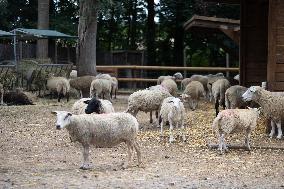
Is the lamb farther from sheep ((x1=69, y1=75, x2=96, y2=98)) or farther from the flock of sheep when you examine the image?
sheep ((x1=69, y1=75, x2=96, y2=98))

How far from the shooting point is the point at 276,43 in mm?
12547

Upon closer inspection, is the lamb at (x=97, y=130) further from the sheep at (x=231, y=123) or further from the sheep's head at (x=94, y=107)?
the sheep at (x=231, y=123)

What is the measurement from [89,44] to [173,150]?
11520 mm

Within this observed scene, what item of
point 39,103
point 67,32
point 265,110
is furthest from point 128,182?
point 67,32

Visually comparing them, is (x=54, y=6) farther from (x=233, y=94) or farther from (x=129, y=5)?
(x=233, y=94)

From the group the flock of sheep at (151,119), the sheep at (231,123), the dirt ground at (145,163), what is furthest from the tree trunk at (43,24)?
the sheep at (231,123)

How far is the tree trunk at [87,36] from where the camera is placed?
20141 mm

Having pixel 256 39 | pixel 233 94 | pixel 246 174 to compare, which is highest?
pixel 256 39

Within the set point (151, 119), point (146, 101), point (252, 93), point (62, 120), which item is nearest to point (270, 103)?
point (252, 93)

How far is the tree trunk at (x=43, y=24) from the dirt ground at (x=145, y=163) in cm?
1621

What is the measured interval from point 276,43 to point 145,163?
530cm

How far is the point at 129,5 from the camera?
36594 mm

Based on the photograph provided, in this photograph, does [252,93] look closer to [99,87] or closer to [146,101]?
[146,101]

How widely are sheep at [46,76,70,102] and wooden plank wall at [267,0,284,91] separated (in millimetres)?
9637
